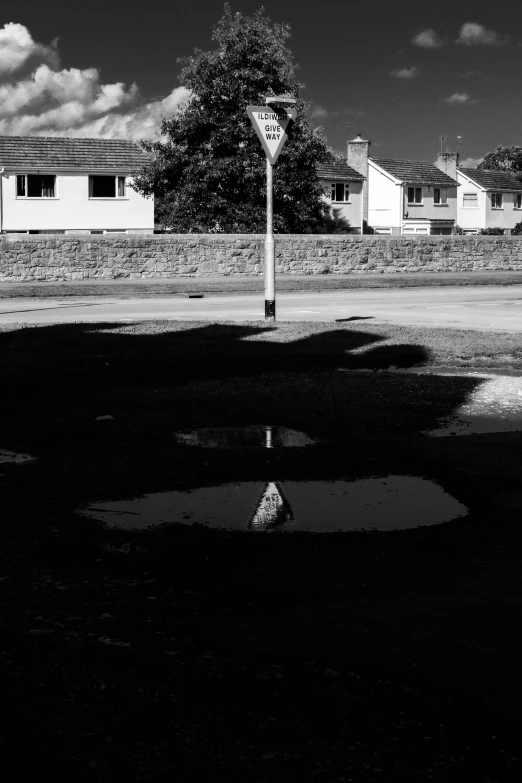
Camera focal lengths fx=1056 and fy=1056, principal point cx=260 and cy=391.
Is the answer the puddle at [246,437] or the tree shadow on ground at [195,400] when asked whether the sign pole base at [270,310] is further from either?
the puddle at [246,437]

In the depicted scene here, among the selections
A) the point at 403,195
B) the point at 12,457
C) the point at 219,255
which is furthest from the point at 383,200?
the point at 12,457

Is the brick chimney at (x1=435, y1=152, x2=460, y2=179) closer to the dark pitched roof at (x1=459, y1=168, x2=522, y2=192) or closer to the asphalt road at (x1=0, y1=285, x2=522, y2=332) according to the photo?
the dark pitched roof at (x1=459, y1=168, x2=522, y2=192)

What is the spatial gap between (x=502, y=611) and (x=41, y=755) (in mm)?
1967

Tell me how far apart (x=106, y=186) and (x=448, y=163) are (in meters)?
41.3

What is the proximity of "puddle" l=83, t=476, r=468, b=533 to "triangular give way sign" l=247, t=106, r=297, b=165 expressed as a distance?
1033cm

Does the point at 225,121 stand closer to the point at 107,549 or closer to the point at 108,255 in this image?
the point at 108,255

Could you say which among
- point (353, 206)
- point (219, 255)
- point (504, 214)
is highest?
point (504, 214)

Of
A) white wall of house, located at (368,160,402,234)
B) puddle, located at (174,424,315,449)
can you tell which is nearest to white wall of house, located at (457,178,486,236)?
white wall of house, located at (368,160,402,234)

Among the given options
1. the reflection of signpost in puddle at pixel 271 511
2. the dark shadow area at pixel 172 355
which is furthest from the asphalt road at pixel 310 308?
the reflection of signpost in puddle at pixel 271 511

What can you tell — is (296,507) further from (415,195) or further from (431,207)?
(431,207)

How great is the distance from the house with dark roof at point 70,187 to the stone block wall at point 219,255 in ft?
77.1

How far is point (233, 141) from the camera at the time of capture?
45375mm

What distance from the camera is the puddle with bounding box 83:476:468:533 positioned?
5480mm

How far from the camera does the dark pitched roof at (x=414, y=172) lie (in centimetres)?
8512
